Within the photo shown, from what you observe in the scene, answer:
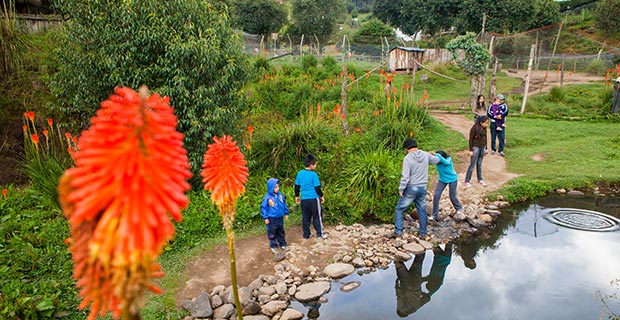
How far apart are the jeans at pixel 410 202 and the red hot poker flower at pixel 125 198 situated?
6134mm

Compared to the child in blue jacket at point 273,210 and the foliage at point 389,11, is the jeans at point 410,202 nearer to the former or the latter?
the child in blue jacket at point 273,210

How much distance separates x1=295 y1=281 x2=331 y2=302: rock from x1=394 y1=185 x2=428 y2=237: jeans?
82.0 inches

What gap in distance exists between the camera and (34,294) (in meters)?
5.54

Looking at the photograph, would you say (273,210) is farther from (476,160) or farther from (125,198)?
(476,160)

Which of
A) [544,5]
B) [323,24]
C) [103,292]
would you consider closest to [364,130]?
[103,292]

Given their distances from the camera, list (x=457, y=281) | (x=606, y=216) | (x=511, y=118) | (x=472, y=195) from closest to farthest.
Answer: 1. (x=457, y=281)
2. (x=606, y=216)
3. (x=472, y=195)
4. (x=511, y=118)

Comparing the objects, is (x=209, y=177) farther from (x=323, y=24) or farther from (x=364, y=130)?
(x=323, y=24)

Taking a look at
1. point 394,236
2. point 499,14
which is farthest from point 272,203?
point 499,14

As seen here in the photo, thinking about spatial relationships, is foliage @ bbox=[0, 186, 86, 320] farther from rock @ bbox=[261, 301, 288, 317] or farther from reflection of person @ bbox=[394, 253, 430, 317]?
reflection of person @ bbox=[394, 253, 430, 317]

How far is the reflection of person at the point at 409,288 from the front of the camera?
6.15m

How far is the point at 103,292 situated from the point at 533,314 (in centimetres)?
590

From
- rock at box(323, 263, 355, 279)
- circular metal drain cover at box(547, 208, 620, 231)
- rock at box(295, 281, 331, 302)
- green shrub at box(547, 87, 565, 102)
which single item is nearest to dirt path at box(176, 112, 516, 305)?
rock at box(323, 263, 355, 279)

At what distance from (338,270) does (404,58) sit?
22.8 meters

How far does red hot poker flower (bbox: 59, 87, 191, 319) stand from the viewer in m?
1.74
